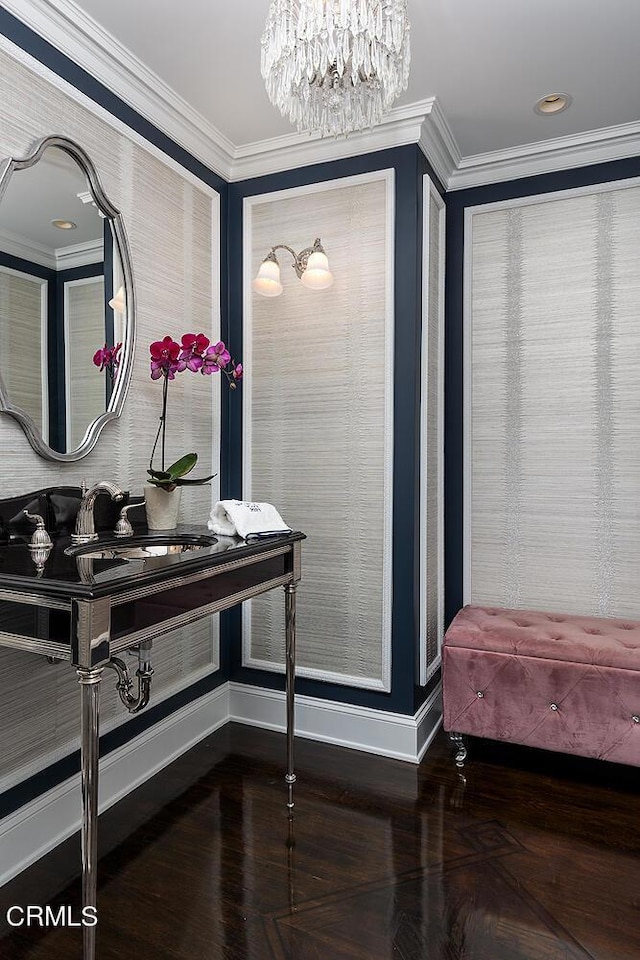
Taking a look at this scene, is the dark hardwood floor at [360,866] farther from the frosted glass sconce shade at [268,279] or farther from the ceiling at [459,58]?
the ceiling at [459,58]

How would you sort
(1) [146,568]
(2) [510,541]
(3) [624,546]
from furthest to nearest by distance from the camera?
(2) [510,541], (3) [624,546], (1) [146,568]

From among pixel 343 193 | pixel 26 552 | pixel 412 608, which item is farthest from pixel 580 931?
pixel 343 193

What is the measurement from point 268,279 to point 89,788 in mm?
1983

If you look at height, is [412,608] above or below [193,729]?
above

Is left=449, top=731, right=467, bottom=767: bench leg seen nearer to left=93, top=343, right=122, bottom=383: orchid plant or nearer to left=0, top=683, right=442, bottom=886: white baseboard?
left=0, top=683, right=442, bottom=886: white baseboard

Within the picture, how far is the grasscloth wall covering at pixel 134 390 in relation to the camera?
6.07 feet

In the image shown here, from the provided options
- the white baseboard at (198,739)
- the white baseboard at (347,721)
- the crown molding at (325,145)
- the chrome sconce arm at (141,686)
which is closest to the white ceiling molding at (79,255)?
the crown molding at (325,145)

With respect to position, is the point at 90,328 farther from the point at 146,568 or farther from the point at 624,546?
the point at 624,546

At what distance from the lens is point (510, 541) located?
2.92 meters

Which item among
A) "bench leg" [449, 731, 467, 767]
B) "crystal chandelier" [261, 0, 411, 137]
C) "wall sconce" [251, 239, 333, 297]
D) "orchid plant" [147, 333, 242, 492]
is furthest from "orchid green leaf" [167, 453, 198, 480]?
"bench leg" [449, 731, 467, 767]

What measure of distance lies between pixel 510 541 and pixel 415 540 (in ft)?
2.02

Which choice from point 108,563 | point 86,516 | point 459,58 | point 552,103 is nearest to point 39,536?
point 86,516

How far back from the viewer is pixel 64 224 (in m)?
2.02

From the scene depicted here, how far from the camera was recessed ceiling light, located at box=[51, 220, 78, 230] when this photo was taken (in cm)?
199
